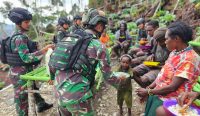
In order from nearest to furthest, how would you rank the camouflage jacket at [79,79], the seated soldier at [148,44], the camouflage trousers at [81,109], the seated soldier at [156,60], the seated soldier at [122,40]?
1. the camouflage jacket at [79,79]
2. the camouflage trousers at [81,109]
3. the seated soldier at [156,60]
4. the seated soldier at [148,44]
5. the seated soldier at [122,40]

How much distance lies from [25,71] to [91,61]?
179 cm

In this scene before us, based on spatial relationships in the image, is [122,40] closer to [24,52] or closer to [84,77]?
[24,52]

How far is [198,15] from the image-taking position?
8.73 meters

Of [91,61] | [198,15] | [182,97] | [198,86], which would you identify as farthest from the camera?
[198,15]

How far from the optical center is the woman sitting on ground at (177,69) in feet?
8.19

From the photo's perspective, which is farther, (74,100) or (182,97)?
(74,100)

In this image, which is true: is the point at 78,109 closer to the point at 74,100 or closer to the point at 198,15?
the point at 74,100

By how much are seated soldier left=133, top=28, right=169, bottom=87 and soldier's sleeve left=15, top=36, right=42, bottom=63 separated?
1.49m

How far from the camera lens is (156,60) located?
4.30 meters

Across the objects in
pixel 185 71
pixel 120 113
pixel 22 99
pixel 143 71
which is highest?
pixel 185 71

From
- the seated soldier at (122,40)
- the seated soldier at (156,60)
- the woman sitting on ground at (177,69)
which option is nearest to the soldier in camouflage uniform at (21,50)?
the seated soldier at (156,60)

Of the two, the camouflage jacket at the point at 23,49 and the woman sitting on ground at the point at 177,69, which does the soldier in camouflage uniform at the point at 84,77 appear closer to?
the woman sitting on ground at the point at 177,69

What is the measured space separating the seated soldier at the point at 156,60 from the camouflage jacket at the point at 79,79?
4.20 feet

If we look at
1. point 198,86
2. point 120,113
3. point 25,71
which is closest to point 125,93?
point 120,113
